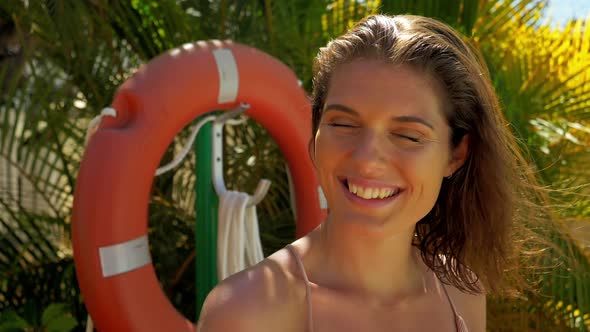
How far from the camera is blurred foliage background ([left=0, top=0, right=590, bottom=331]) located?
127 inches

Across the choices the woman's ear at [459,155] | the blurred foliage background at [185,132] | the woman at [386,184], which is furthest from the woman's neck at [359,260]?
the blurred foliage background at [185,132]

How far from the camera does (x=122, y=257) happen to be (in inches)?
87.4

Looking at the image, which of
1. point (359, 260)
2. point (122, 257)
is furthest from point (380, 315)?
point (122, 257)

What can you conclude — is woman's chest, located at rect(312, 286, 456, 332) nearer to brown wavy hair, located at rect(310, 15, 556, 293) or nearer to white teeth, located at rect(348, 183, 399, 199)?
brown wavy hair, located at rect(310, 15, 556, 293)

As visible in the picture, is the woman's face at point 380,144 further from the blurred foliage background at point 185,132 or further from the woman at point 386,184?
the blurred foliage background at point 185,132

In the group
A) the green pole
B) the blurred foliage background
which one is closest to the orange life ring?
the green pole

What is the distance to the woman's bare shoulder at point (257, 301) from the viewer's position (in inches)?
49.0

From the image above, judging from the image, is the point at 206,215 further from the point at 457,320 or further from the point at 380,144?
the point at 380,144

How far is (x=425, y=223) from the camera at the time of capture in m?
1.68

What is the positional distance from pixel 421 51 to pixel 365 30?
115mm

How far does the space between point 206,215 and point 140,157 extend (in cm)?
29

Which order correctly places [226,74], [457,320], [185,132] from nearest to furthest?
[457,320]
[226,74]
[185,132]

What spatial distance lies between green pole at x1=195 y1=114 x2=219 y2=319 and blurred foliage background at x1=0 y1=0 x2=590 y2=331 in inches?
34.9

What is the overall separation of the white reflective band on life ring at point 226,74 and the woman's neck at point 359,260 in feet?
3.54
